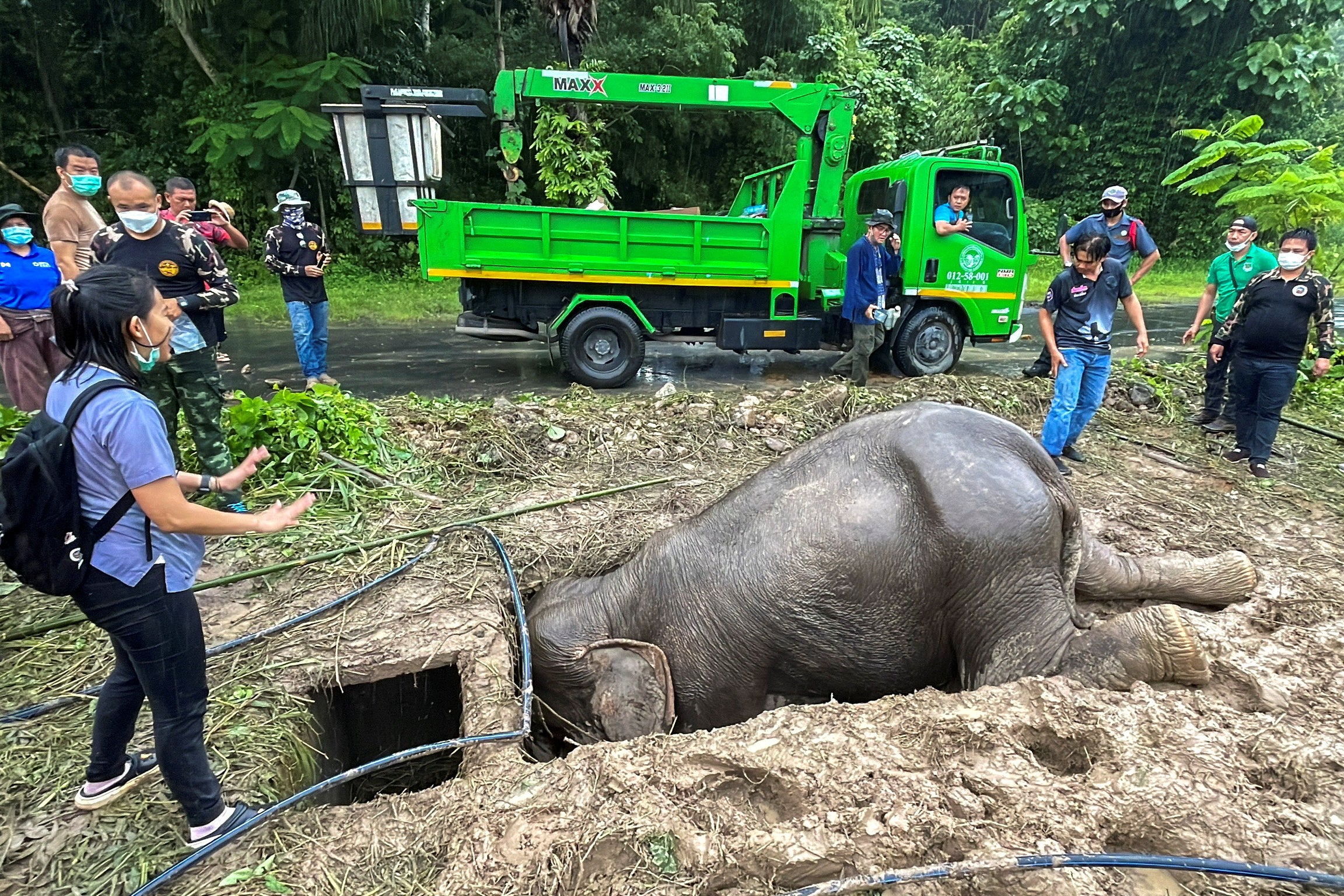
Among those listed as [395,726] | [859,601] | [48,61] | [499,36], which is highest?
[499,36]

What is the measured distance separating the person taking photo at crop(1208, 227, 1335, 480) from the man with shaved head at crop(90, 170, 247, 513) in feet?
22.7

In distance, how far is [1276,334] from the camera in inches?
215

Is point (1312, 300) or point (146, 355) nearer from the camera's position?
point (146, 355)

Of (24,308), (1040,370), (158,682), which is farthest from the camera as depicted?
(1040,370)

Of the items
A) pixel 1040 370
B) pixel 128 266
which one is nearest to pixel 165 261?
pixel 128 266

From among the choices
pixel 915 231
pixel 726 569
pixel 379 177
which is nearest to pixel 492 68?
pixel 379 177

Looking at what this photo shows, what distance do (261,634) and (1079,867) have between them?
124 inches

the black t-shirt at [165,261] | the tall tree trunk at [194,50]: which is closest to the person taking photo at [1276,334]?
the black t-shirt at [165,261]

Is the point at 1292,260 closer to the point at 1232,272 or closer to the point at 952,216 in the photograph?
the point at 1232,272

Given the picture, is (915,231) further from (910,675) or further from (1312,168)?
(910,675)

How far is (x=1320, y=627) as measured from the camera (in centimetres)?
334

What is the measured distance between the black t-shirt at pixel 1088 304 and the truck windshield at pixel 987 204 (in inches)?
124

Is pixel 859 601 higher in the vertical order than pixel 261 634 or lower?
higher

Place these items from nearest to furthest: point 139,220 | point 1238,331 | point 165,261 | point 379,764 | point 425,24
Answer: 1. point 379,764
2. point 139,220
3. point 165,261
4. point 1238,331
5. point 425,24
